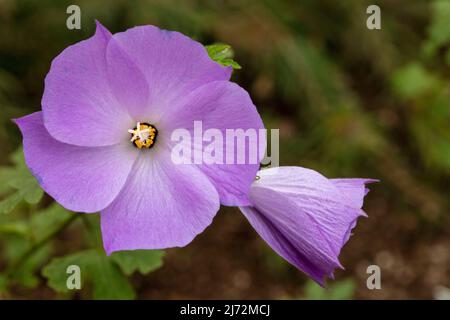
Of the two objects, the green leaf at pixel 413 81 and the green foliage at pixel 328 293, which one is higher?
the green leaf at pixel 413 81

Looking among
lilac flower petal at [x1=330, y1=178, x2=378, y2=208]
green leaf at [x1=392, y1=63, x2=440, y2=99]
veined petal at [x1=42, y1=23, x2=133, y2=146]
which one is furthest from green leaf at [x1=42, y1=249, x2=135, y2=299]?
green leaf at [x1=392, y1=63, x2=440, y2=99]

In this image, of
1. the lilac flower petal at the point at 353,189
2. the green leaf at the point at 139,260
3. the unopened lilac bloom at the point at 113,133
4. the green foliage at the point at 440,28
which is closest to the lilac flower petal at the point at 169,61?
the unopened lilac bloom at the point at 113,133

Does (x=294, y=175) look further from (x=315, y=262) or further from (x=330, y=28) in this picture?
(x=330, y=28)

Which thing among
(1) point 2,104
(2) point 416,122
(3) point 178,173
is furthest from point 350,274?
(3) point 178,173

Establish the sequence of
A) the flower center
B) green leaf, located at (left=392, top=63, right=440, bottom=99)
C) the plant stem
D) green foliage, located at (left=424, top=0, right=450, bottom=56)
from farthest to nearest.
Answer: green leaf, located at (left=392, top=63, right=440, bottom=99)
green foliage, located at (left=424, top=0, right=450, bottom=56)
the plant stem
the flower center

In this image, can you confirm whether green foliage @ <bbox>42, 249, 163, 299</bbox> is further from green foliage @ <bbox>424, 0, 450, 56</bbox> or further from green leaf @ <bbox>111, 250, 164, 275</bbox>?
green foliage @ <bbox>424, 0, 450, 56</bbox>

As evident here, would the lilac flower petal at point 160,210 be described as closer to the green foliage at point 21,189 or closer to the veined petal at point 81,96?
the veined petal at point 81,96
